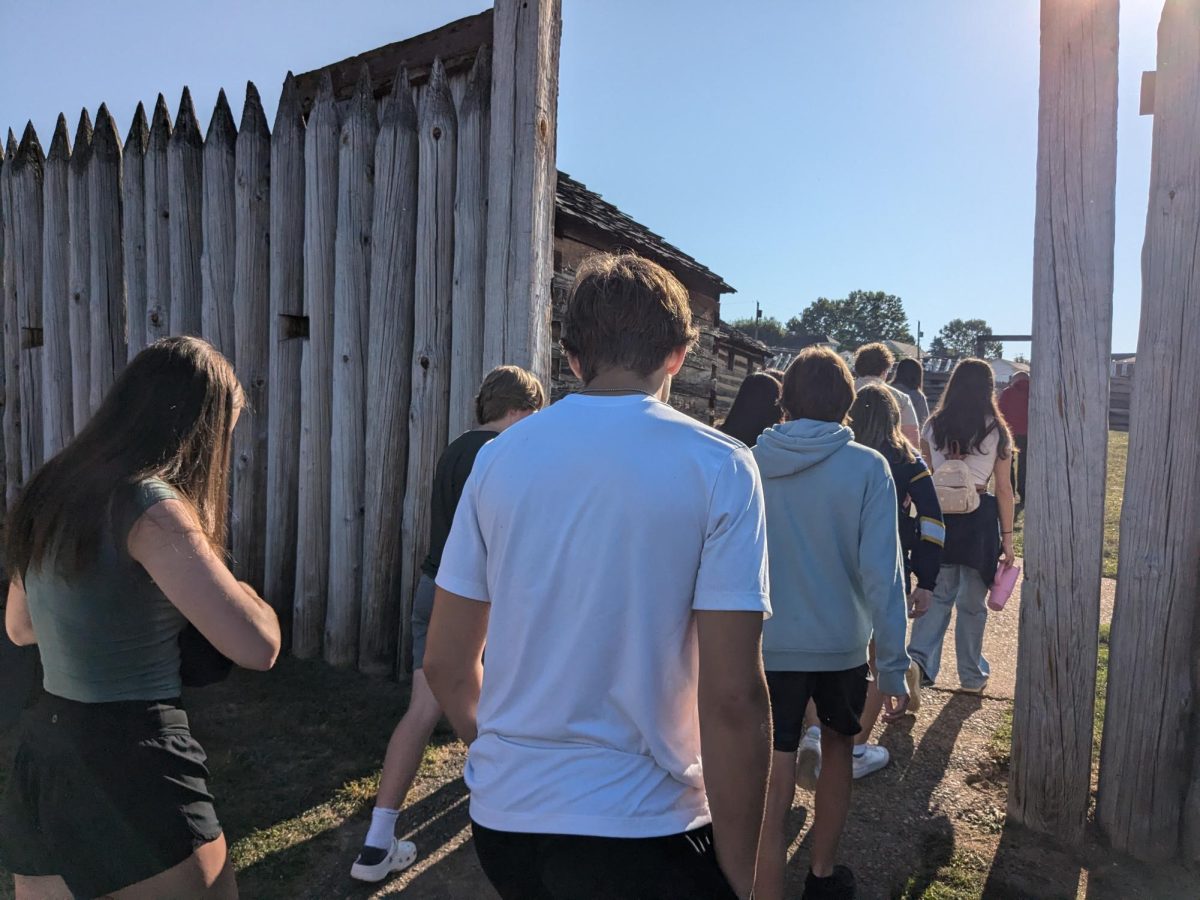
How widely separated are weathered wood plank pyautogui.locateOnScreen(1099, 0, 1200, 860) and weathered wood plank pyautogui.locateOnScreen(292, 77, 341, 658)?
389 cm

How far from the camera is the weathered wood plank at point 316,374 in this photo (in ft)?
15.0

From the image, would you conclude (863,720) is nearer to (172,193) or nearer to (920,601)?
(920,601)

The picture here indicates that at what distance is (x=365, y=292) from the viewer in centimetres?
452

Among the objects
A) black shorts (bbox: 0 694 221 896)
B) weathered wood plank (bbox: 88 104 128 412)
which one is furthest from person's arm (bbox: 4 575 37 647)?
weathered wood plank (bbox: 88 104 128 412)

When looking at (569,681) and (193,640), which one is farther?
(193,640)

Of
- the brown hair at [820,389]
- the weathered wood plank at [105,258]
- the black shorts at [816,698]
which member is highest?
the weathered wood plank at [105,258]

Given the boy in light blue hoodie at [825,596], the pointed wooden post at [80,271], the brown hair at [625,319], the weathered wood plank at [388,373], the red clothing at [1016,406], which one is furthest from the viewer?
the red clothing at [1016,406]

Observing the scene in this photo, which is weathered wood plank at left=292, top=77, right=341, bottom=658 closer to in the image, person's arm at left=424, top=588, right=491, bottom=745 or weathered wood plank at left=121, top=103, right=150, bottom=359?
weathered wood plank at left=121, top=103, right=150, bottom=359

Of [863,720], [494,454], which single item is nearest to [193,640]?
[494,454]

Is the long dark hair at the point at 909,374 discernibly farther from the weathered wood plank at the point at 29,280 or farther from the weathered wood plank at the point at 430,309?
the weathered wood plank at the point at 29,280

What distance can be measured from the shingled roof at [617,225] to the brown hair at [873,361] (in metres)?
1.72

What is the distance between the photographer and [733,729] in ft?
4.60

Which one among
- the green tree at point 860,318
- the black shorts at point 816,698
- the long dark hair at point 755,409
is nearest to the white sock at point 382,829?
the black shorts at point 816,698

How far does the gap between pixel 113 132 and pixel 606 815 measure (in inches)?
240
